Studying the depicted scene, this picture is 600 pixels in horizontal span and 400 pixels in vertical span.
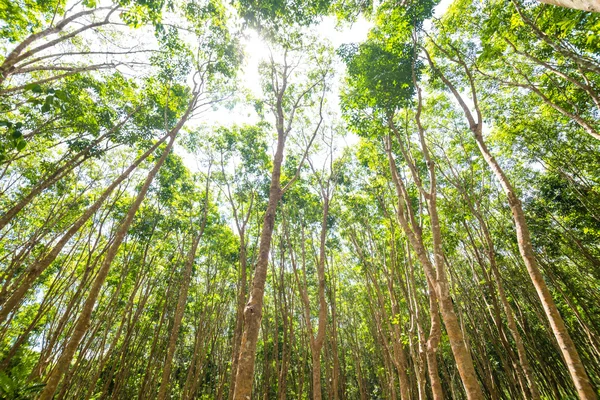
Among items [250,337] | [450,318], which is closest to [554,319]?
[450,318]

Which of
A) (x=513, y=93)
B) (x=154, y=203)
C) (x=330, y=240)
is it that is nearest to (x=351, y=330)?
(x=330, y=240)

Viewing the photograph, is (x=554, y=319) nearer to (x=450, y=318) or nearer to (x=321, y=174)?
(x=450, y=318)

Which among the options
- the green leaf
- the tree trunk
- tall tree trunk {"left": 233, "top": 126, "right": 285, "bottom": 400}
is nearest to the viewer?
the green leaf

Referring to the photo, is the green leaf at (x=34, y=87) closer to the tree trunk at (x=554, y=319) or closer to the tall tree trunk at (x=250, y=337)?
the tall tree trunk at (x=250, y=337)

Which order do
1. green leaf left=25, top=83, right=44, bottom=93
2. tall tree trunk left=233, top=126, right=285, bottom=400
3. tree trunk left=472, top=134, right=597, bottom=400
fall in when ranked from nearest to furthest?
green leaf left=25, top=83, right=44, bottom=93 → tree trunk left=472, top=134, right=597, bottom=400 → tall tree trunk left=233, top=126, right=285, bottom=400

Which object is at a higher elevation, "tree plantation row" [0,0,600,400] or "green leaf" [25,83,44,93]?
"tree plantation row" [0,0,600,400]

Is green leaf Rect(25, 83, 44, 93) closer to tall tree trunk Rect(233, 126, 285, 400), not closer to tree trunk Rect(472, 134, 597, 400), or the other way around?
tall tree trunk Rect(233, 126, 285, 400)

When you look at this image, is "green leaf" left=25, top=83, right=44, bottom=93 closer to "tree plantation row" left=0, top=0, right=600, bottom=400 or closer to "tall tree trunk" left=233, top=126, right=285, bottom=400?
"tree plantation row" left=0, top=0, right=600, bottom=400

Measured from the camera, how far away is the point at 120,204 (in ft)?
41.3

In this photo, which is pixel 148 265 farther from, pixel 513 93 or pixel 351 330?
pixel 513 93

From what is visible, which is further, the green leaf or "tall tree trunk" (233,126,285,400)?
"tall tree trunk" (233,126,285,400)

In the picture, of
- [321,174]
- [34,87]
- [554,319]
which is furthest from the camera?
[321,174]

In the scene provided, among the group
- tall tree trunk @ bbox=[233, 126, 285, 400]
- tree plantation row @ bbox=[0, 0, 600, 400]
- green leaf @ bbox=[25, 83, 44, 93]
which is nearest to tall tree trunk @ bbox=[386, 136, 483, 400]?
tree plantation row @ bbox=[0, 0, 600, 400]

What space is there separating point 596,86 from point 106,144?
52.0ft
